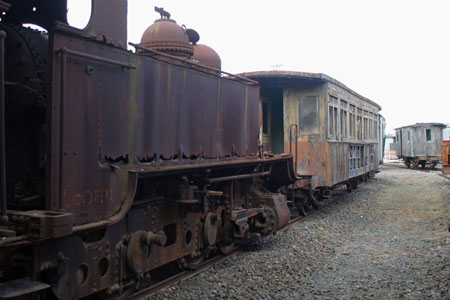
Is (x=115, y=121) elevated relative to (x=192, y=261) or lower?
elevated

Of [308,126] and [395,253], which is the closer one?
[395,253]

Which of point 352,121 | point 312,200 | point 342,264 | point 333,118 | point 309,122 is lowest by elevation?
point 342,264

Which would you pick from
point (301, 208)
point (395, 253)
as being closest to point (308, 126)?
point (301, 208)

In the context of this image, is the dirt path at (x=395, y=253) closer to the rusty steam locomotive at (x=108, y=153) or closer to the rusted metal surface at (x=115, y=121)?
the rusty steam locomotive at (x=108, y=153)

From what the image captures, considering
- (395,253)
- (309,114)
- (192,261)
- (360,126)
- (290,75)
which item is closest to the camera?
(192,261)

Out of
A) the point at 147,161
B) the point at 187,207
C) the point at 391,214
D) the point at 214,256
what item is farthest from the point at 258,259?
the point at 391,214

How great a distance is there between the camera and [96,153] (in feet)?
12.5

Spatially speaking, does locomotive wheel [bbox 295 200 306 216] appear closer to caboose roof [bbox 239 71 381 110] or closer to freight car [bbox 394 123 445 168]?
caboose roof [bbox 239 71 381 110]

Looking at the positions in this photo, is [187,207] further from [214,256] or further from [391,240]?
[391,240]

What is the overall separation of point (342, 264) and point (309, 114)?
5.86m

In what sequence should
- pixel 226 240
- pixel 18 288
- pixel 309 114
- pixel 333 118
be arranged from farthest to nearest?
pixel 333 118
pixel 309 114
pixel 226 240
pixel 18 288

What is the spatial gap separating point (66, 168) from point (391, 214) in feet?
31.1

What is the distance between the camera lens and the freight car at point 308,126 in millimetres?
11117

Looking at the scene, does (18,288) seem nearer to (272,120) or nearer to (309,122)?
(309,122)
